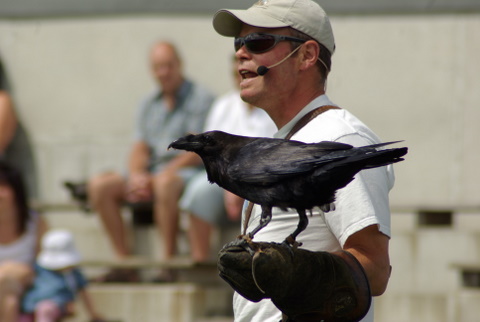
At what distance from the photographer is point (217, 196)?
274 inches

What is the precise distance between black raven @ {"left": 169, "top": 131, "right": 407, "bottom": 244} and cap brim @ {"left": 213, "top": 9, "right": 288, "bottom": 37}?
45cm

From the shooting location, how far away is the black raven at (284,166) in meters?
2.62

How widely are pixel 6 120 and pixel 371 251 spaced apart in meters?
6.15

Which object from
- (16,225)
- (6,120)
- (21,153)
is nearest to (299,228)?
(16,225)

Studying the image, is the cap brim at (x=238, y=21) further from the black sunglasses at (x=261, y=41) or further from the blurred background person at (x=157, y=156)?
the blurred background person at (x=157, y=156)

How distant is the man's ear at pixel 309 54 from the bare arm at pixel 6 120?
5758 millimetres

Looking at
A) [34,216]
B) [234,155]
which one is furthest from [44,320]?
[234,155]

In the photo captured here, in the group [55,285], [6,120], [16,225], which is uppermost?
[6,120]

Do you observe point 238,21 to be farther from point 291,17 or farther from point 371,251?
point 371,251

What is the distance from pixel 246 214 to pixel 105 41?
6073 millimetres

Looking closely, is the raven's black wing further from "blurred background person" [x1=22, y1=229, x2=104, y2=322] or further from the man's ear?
A: "blurred background person" [x1=22, y1=229, x2=104, y2=322]

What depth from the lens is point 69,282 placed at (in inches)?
268

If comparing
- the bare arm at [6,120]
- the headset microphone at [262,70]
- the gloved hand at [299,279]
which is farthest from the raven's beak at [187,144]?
the bare arm at [6,120]

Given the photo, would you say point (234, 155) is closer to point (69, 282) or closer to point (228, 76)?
point (69, 282)
